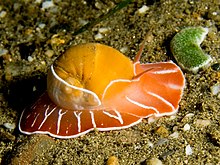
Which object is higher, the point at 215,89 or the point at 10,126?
the point at 215,89

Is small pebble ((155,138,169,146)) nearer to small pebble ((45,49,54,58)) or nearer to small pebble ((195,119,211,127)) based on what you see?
small pebble ((195,119,211,127))

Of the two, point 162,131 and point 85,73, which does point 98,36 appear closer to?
point 85,73

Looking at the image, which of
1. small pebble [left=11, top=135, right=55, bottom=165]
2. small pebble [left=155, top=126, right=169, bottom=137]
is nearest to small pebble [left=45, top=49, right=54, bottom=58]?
small pebble [left=11, top=135, right=55, bottom=165]

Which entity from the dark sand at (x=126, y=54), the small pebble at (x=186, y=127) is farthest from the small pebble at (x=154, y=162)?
the small pebble at (x=186, y=127)

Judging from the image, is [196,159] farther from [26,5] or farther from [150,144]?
[26,5]

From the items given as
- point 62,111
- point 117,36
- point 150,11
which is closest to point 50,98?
point 62,111

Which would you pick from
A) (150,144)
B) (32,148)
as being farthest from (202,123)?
(32,148)
